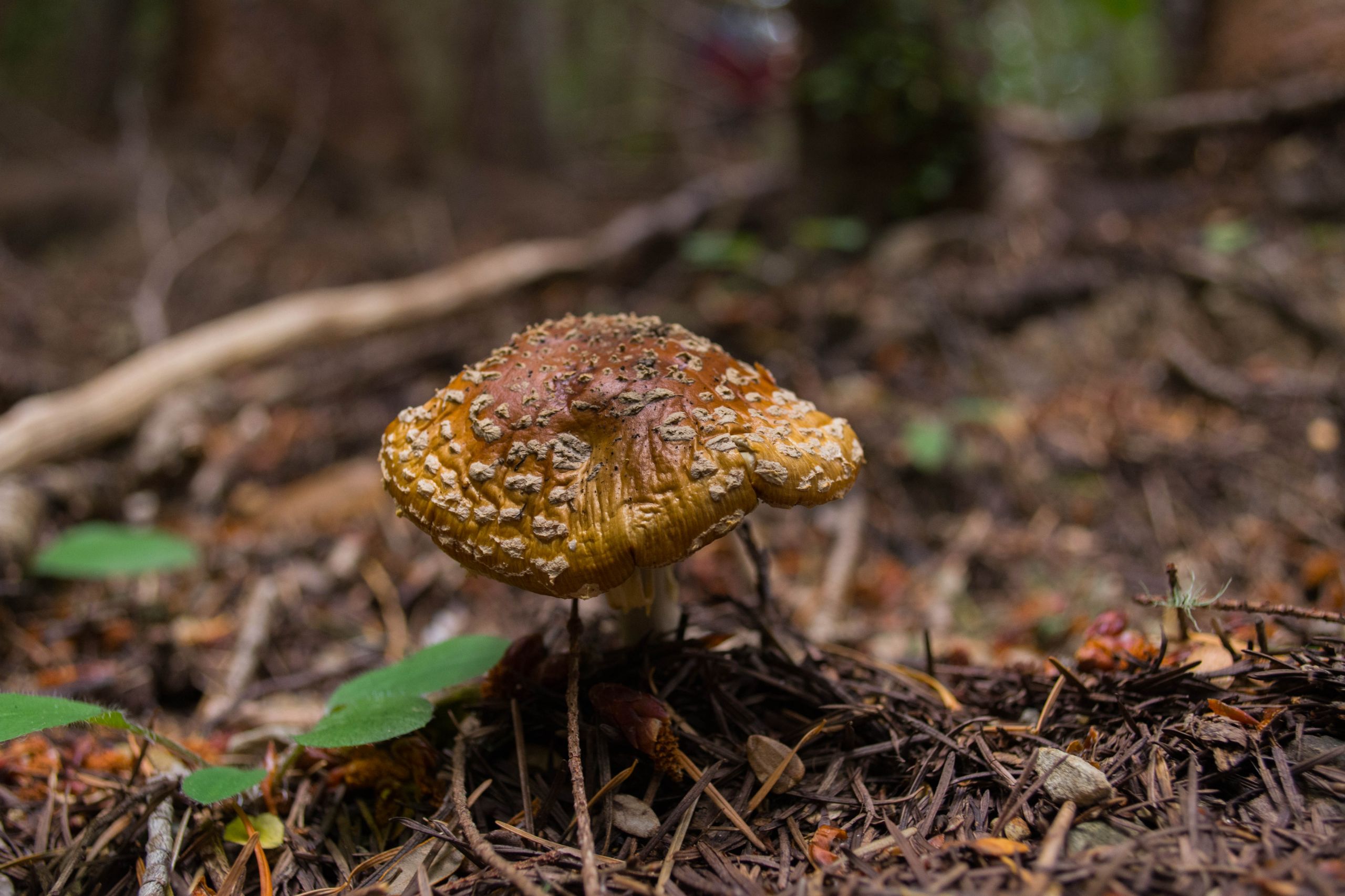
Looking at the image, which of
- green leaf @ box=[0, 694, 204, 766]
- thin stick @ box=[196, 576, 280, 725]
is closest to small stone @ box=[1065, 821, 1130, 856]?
green leaf @ box=[0, 694, 204, 766]

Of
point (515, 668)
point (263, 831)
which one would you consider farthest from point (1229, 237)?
point (263, 831)

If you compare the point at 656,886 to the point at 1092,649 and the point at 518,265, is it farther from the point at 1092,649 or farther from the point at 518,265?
the point at 518,265

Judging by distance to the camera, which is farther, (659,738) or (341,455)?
(341,455)

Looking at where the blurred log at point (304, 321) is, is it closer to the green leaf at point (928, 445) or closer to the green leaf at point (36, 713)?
the green leaf at point (36, 713)

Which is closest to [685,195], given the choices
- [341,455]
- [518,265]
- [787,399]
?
[518,265]

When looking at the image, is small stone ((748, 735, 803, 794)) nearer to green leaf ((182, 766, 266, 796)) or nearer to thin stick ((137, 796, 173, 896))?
green leaf ((182, 766, 266, 796))
